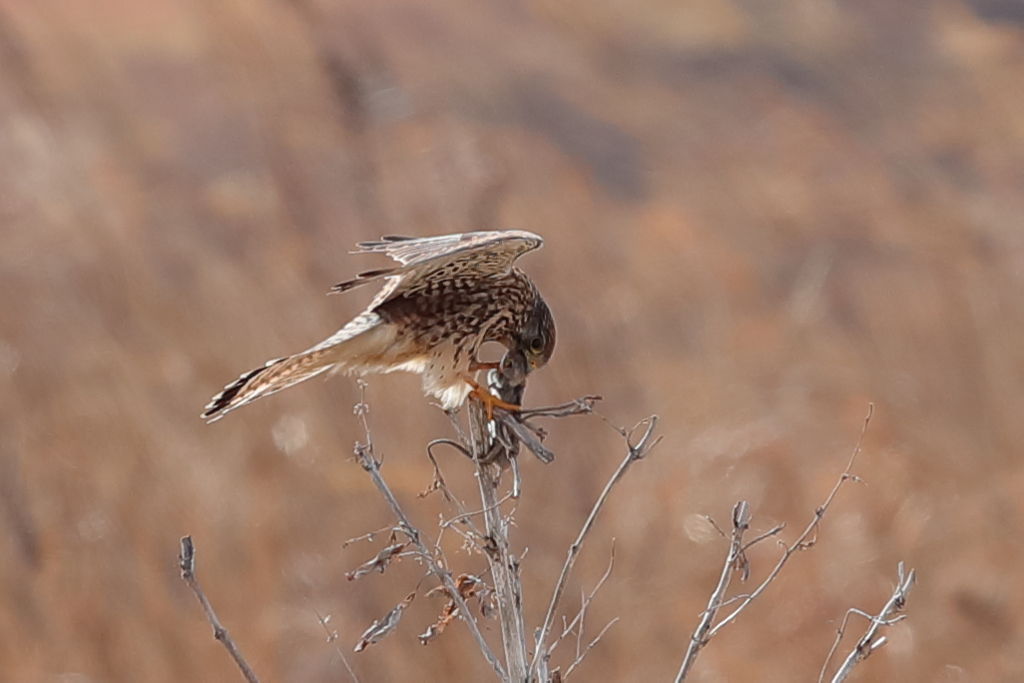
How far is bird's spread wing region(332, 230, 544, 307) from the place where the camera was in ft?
5.65

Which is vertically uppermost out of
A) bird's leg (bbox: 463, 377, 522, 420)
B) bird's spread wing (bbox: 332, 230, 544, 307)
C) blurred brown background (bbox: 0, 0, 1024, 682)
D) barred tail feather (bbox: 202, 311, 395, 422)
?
bird's spread wing (bbox: 332, 230, 544, 307)

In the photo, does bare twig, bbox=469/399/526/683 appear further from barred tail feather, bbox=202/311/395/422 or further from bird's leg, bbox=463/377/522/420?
barred tail feather, bbox=202/311/395/422

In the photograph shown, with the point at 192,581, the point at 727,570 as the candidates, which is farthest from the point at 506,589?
the point at 192,581

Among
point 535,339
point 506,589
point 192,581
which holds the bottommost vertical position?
point 535,339

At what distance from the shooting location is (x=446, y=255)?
1653 mm

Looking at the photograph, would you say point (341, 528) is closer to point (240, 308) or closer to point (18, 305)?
point (240, 308)

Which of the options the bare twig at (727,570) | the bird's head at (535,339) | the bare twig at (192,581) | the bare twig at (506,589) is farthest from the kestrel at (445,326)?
the bare twig at (192,581)

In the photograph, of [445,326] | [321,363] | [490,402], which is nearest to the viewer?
[490,402]

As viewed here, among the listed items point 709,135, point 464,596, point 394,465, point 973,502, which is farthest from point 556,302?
point 709,135

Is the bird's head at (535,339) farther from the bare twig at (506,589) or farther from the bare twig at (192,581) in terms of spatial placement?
the bare twig at (192,581)

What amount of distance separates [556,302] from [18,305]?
1.80 meters

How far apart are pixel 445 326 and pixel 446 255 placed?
1.65 ft

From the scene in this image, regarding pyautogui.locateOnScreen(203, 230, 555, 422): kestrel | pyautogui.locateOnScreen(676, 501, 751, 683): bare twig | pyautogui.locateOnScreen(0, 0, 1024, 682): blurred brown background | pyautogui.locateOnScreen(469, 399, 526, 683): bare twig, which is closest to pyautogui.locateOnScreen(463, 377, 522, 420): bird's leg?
pyautogui.locateOnScreen(203, 230, 555, 422): kestrel

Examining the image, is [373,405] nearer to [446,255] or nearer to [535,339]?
[535,339]
